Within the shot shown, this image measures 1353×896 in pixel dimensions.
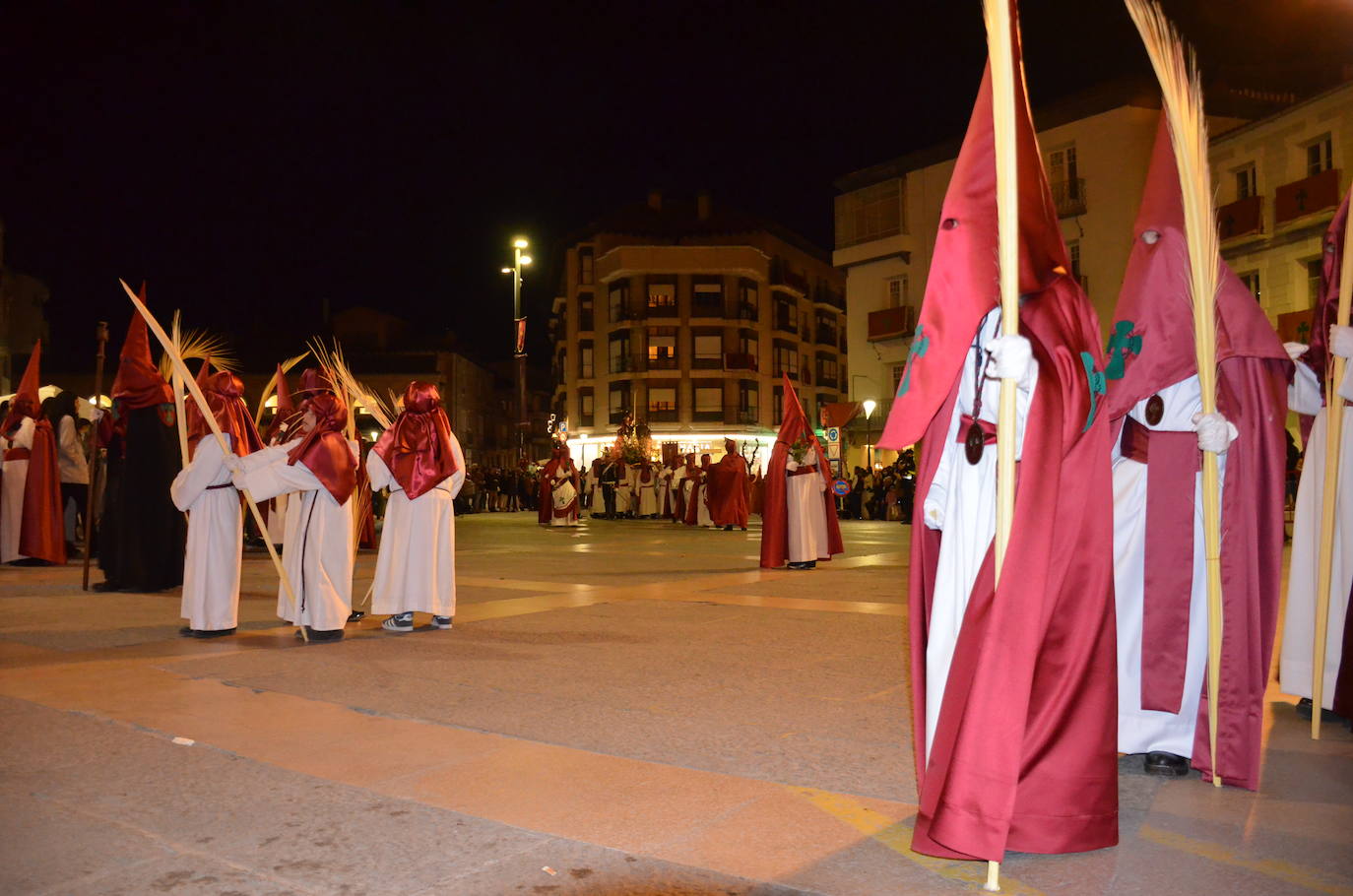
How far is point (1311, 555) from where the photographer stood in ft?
17.3

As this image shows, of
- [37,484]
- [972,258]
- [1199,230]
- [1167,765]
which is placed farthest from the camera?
[37,484]

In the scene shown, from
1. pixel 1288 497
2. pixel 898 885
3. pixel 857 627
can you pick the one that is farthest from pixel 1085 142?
pixel 898 885

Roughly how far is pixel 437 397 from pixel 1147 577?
5.66 meters

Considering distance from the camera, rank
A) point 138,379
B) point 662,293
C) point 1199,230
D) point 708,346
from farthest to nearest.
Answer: point 708,346 → point 662,293 → point 138,379 → point 1199,230

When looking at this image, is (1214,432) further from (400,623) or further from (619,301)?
(619,301)

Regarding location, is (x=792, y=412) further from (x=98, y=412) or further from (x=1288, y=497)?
(x=1288, y=497)

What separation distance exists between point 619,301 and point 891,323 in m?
26.3

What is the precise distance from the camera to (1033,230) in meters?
3.32

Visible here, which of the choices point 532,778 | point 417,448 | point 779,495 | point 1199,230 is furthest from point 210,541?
point 779,495

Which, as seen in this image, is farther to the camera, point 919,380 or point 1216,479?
point 1216,479

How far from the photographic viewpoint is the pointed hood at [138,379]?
33.9ft

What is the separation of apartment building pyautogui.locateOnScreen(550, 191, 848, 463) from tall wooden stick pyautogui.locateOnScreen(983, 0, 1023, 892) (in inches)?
2108

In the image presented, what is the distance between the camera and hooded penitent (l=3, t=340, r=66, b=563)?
14156 millimetres

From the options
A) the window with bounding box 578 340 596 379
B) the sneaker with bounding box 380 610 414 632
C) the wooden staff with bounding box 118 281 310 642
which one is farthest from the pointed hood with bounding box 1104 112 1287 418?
the window with bounding box 578 340 596 379
